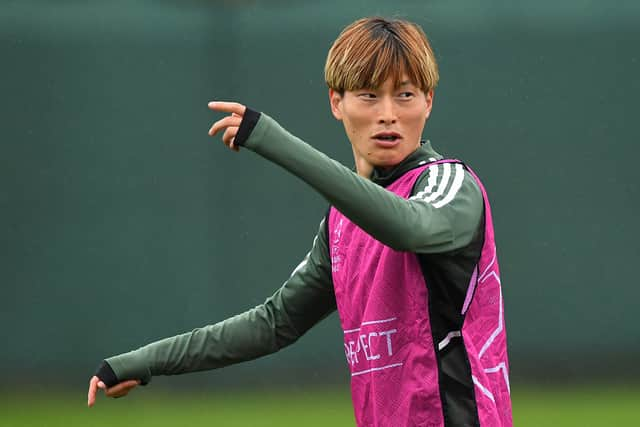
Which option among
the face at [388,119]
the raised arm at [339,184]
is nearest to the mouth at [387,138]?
the face at [388,119]

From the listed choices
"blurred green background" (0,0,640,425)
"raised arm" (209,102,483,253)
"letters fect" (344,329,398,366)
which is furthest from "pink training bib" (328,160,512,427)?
"blurred green background" (0,0,640,425)

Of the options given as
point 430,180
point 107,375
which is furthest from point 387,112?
point 107,375

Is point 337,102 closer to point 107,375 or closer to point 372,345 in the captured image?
point 372,345

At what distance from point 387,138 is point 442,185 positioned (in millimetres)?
287

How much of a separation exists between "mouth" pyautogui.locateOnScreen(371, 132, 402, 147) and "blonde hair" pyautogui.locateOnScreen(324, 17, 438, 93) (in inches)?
4.6

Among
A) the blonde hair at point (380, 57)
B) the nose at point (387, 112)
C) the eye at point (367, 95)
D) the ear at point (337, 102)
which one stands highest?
the blonde hair at point (380, 57)

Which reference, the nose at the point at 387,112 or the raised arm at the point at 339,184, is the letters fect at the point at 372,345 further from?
the nose at the point at 387,112

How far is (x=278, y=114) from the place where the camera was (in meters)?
6.04

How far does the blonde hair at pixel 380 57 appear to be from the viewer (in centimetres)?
250

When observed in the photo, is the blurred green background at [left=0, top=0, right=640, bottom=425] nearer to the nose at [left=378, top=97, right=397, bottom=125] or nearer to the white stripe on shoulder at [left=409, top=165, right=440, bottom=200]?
the nose at [left=378, top=97, right=397, bottom=125]

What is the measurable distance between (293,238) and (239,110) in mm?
4001

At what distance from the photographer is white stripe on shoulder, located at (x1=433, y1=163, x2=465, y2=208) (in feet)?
7.21

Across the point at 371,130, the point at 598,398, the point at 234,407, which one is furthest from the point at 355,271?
the point at 598,398

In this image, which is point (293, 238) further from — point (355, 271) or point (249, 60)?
→ point (355, 271)
